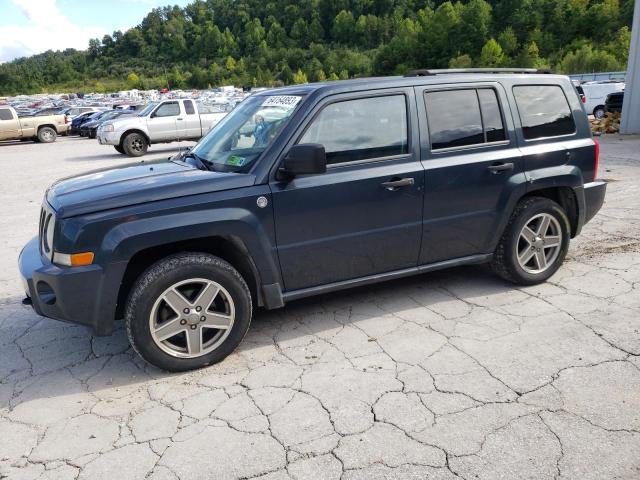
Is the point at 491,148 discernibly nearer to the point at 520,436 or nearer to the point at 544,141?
the point at 544,141

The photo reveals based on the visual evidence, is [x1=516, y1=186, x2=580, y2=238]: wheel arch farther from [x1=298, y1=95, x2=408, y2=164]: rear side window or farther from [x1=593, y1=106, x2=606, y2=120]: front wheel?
[x1=593, y1=106, x2=606, y2=120]: front wheel

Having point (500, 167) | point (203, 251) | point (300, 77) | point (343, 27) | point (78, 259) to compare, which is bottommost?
point (203, 251)

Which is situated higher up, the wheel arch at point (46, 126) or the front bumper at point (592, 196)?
the wheel arch at point (46, 126)

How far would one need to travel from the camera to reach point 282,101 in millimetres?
4016

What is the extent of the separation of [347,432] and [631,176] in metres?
8.85

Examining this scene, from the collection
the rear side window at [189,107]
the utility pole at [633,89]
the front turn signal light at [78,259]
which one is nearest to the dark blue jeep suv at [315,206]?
the front turn signal light at [78,259]

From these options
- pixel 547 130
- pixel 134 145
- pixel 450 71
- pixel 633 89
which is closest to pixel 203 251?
pixel 450 71

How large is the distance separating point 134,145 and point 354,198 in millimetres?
14849

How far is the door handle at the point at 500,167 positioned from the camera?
165 inches

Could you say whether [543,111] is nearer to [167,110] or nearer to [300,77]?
[167,110]

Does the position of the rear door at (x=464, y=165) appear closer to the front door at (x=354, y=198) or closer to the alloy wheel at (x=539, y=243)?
the front door at (x=354, y=198)

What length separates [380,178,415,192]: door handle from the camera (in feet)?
12.6

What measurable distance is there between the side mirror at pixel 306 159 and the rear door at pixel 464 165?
95 cm

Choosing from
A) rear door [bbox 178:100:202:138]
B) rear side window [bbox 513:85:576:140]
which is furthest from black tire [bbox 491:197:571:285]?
rear door [bbox 178:100:202:138]
